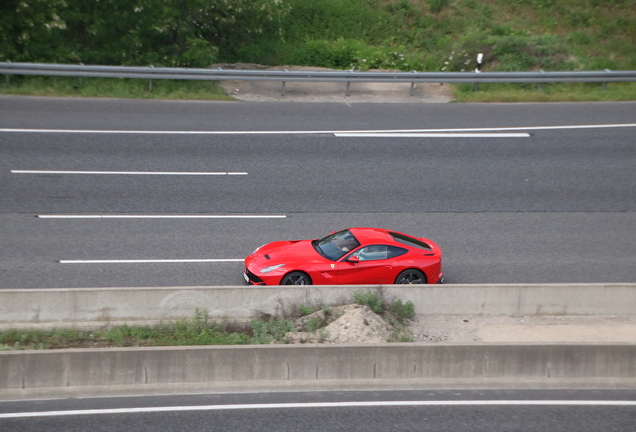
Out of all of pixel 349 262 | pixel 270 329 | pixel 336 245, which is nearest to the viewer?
pixel 270 329

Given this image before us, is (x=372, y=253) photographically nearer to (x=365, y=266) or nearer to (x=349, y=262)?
(x=365, y=266)

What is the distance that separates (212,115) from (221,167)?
329 centimetres

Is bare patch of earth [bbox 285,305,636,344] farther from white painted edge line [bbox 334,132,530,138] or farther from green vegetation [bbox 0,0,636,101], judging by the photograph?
green vegetation [bbox 0,0,636,101]

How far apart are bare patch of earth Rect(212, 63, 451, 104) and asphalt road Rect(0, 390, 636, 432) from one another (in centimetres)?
1331

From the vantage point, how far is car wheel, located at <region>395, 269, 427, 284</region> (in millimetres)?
11867

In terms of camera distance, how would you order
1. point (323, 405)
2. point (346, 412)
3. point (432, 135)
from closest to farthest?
point (346, 412), point (323, 405), point (432, 135)

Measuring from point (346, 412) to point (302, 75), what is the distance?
14.2 m

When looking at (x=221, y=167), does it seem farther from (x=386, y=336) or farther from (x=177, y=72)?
(x=386, y=336)

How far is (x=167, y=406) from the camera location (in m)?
8.48

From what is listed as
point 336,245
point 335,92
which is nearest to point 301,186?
point 336,245

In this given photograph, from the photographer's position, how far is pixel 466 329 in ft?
35.5

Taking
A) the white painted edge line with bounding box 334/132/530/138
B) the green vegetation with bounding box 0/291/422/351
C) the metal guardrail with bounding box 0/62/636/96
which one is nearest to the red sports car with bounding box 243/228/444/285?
the green vegetation with bounding box 0/291/422/351

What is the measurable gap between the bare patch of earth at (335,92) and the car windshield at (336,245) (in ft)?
Result: 30.5

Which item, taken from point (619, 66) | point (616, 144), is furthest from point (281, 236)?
point (619, 66)
